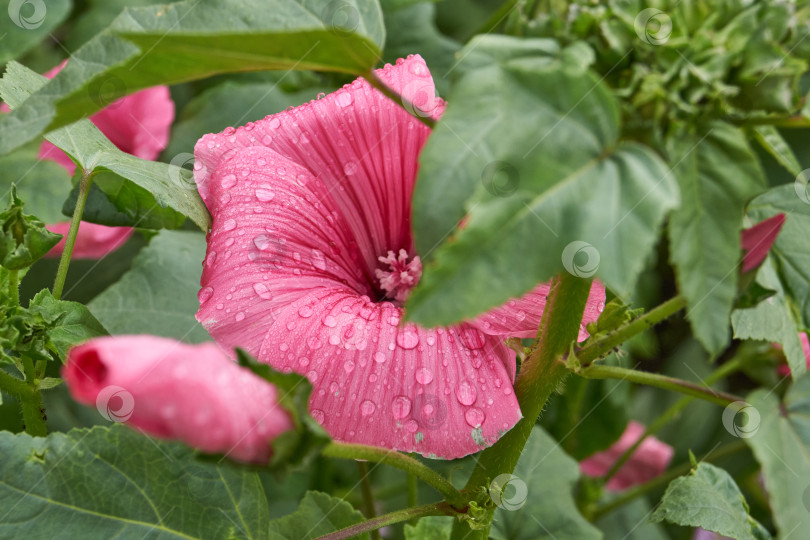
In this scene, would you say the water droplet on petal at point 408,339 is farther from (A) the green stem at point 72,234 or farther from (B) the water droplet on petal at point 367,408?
(A) the green stem at point 72,234

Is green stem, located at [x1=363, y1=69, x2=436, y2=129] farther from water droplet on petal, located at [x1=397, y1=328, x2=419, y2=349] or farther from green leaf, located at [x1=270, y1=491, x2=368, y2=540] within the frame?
green leaf, located at [x1=270, y1=491, x2=368, y2=540]

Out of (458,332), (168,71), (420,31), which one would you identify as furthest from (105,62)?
(420,31)

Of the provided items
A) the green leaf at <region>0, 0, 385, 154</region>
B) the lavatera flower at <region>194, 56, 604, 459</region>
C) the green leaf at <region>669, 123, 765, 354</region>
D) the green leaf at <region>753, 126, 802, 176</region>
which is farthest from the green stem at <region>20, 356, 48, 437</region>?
the green leaf at <region>753, 126, 802, 176</region>

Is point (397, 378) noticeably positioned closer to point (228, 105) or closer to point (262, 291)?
point (262, 291)

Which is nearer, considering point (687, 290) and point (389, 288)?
point (687, 290)

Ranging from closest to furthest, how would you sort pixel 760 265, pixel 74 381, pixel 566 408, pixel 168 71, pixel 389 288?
pixel 74 381, pixel 168 71, pixel 760 265, pixel 389 288, pixel 566 408

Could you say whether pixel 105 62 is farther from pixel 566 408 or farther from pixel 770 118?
pixel 566 408
